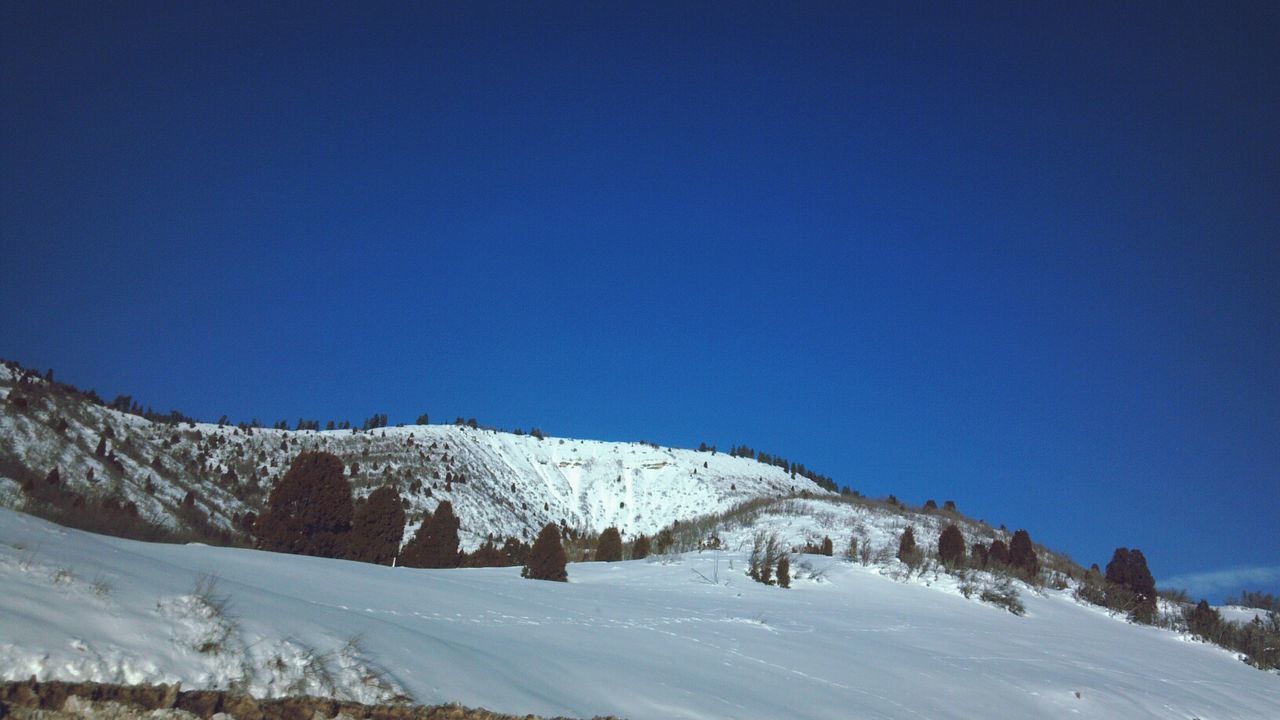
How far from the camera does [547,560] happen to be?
1978cm

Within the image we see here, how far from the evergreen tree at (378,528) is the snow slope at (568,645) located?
8680 millimetres

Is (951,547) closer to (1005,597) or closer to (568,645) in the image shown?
(1005,597)

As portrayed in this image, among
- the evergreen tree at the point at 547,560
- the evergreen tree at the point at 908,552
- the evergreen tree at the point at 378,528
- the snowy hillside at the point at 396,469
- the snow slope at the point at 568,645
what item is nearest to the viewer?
the snow slope at the point at 568,645

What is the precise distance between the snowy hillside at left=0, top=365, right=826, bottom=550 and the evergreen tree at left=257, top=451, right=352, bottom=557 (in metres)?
6.02

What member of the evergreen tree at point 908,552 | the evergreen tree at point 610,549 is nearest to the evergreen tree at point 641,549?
the evergreen tree at point 610,549

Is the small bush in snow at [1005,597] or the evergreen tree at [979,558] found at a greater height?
the evergreen tree at [979,558]

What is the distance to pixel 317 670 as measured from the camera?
4750mm

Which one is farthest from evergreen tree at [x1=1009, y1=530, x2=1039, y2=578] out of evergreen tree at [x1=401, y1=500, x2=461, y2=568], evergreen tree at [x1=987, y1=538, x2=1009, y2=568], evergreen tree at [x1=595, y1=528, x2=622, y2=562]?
evergreen tree at [x1=401, y1=500, x2=461, y2=568]

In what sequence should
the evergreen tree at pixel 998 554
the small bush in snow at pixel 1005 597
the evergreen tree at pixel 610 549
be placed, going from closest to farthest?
the small bush in snow at pixel 1005 597 < the evergreen tree at pixel 998 554 < the evergreen tree at pixel 610 549

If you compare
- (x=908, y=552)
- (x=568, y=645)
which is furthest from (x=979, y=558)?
(x=568, y=645)

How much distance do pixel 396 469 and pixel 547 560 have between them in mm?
34208

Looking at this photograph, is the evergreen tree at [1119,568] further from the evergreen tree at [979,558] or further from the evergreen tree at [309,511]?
the evergreen tree at [309,511]

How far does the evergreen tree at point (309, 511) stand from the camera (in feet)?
71.5

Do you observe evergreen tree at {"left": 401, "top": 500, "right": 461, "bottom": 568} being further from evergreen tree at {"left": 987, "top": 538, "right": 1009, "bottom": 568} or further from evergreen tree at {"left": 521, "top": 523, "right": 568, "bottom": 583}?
evergreen tree at {"left": 987, "top": 538, "right": 1009, "bottom": 568}
